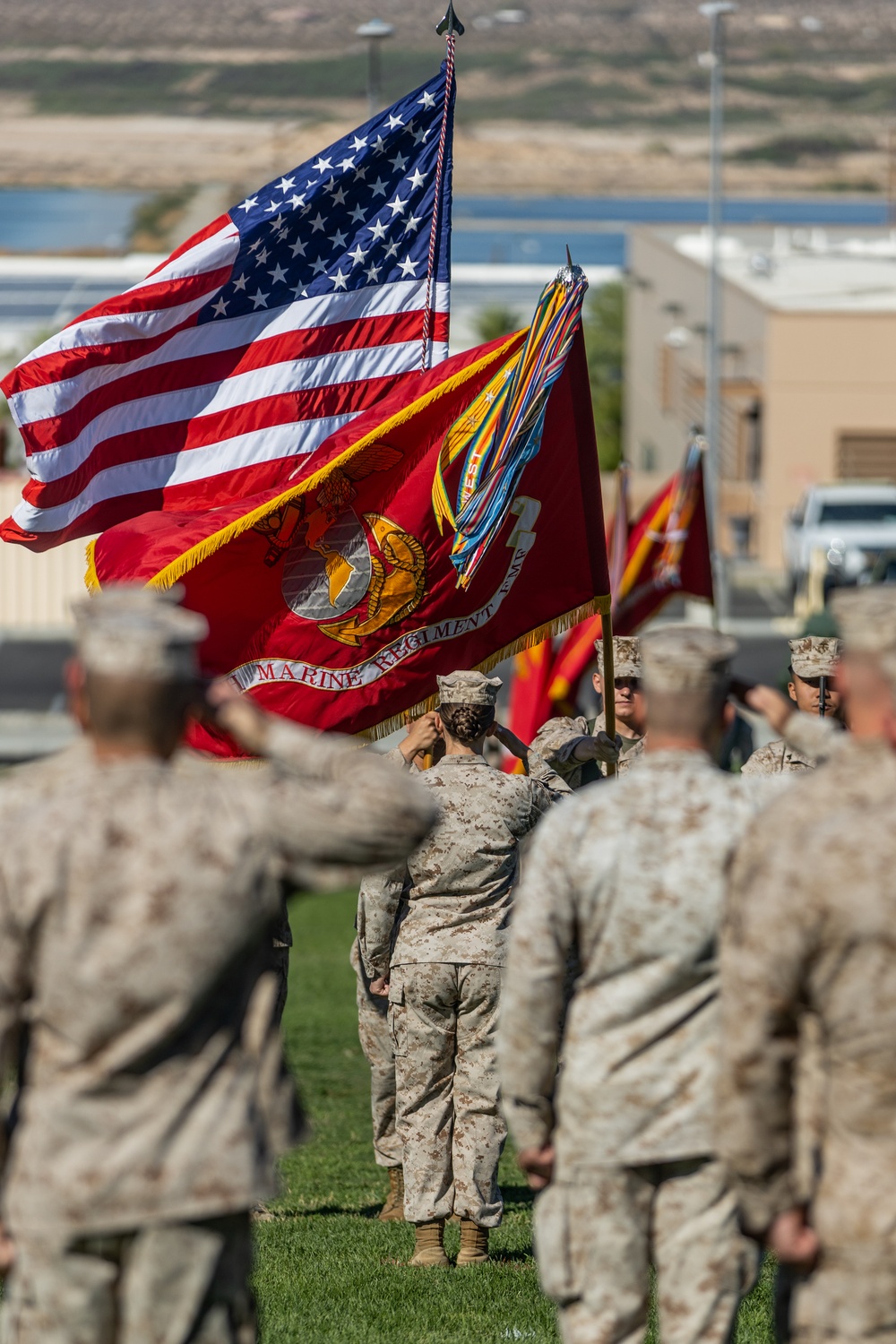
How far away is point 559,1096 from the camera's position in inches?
182

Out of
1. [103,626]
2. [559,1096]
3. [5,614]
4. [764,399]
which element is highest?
[103,626]

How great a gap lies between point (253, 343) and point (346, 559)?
1450mm

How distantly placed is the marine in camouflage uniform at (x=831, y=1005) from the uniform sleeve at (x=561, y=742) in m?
3.88

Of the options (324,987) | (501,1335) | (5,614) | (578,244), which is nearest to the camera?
(501,1335)

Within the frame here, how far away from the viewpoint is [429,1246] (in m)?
7.68

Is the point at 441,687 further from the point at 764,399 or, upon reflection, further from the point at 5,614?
the point at 764,399

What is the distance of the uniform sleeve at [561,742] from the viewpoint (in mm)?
8156

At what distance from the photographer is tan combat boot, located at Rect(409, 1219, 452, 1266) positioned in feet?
25.1

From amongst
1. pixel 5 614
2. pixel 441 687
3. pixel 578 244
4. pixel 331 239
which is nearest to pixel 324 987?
pixel 331 239

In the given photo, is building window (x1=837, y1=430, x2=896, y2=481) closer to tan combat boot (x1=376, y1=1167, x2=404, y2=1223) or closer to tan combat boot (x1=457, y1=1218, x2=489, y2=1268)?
tan combat boot (x1=376, y1=1167, x2=404, y2=1223)

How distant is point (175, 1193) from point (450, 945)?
3.67m

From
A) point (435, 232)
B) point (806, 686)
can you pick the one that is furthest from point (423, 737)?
point (435, 232)

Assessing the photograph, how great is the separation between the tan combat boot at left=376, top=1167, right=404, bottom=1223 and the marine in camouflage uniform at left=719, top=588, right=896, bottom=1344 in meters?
4.50

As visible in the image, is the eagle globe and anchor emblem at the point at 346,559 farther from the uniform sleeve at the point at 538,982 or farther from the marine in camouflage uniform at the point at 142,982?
the marine in camouflage uniform at the point at 142,982
